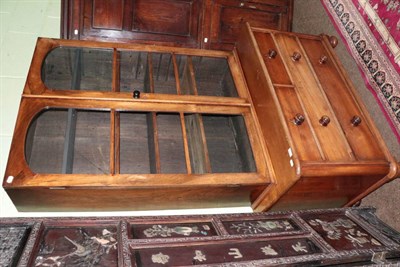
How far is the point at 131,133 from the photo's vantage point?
2.07 m

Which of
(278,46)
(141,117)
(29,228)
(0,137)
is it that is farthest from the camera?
(141,117)

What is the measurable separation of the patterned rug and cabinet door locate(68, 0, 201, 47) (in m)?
1.03

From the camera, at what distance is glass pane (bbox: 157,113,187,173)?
1.95 meters

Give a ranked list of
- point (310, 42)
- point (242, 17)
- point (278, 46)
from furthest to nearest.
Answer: point (242, 17), point (310, 42), point (278, 46)

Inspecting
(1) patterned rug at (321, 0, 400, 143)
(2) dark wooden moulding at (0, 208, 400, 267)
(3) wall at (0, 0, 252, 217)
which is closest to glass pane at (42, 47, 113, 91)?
(3) wall at (0, 0, 252, 217)

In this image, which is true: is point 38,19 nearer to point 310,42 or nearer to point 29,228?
point 29,228

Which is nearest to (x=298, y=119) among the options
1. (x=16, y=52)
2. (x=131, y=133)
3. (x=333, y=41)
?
(x=333, y=41)

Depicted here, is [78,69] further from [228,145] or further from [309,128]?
[309,128]

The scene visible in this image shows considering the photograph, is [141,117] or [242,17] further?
[242,17]

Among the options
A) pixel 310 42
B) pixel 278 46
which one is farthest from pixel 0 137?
pixel 310 42

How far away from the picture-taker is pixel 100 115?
200 centimetres

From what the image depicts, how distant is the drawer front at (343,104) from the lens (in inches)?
60.5

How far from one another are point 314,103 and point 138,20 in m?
1.29

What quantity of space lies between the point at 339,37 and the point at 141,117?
146 centimetres
